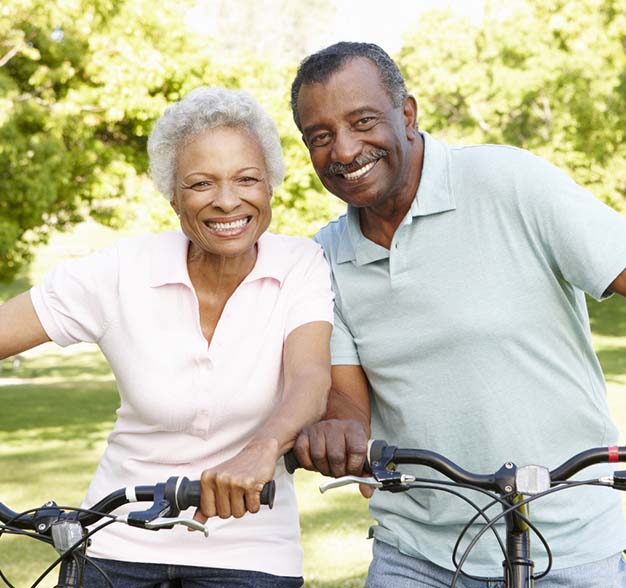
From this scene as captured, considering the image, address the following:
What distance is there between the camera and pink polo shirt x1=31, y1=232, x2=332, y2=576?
2961 mm

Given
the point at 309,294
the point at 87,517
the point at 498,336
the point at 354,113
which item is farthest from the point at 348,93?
the point at 87,517

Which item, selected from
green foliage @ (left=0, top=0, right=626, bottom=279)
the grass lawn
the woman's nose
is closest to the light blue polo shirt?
the woman's nose

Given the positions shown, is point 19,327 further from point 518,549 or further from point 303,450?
point 518,549

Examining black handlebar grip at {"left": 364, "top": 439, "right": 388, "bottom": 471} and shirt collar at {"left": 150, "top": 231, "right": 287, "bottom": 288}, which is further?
shirt collar at {"left": 150, "top": 231, "right": 287, "bottom": 288}

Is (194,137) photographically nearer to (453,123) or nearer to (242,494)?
(242,494)

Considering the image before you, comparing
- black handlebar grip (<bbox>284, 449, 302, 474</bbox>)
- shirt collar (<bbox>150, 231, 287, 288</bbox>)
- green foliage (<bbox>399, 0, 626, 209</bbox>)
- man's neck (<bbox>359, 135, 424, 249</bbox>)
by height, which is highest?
green foliage (<bbox>399, 0, 626, 209</bbox>)

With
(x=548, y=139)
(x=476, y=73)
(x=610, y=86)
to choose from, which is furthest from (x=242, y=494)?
(x=476, y=73)

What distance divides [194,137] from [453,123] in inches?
1096

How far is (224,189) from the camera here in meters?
2.94

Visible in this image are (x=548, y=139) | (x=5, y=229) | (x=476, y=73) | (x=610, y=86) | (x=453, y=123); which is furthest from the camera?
(x=453, y=123)

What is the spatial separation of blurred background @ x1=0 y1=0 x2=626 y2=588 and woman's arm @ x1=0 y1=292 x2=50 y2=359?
1154 mm

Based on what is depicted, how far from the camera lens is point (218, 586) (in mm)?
2971

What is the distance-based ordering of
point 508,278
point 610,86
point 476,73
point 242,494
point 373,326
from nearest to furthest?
point 242,494, point 508,278, point 373,326, point 610,86, point 476,73

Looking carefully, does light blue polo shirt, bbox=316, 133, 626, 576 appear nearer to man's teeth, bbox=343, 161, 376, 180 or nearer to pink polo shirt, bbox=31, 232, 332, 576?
man's teeth, bbox=343, 161, 376, 180
